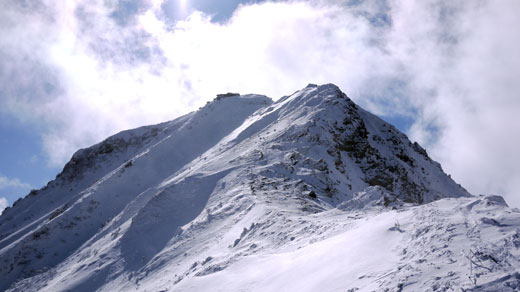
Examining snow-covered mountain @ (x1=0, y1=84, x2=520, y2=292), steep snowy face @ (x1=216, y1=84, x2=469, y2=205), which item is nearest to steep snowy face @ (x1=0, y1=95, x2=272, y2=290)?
snow-covered mountain @ (x1=0, y1=84, x2=520, y2=292)

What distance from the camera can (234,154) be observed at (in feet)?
104

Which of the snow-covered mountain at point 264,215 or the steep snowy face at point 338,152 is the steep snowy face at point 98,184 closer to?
the snow-covered mountain at point 264,215

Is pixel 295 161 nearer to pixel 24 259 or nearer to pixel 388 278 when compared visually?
pixel 388 278

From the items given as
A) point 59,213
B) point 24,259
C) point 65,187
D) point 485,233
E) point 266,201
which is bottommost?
point 485,233

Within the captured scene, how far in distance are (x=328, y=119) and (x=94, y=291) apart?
21.8 metres

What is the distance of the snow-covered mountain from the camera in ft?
30.3

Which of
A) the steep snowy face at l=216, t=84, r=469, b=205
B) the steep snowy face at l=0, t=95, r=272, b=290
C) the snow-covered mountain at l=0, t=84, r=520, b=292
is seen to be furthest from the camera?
the steep snowy face at l=0, t=95, r=272, b=290

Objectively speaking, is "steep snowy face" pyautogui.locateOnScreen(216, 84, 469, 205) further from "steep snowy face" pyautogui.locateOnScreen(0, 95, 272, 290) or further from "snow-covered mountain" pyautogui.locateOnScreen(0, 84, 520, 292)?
"steep snowy face" pyautogui.locateOnScreen(0, 95, 272, 290)

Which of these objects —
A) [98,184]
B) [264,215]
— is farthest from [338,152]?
[98,184]

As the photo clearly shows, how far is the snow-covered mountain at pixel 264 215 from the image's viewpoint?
9.24 m

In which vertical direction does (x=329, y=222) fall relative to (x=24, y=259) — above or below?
below

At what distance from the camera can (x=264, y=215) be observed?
19141mm

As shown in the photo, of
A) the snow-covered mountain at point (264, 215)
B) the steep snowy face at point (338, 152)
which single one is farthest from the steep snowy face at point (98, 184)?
the steep snowy face at point (338, 152)

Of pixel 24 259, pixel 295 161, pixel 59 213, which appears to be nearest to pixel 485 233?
pixel 295 161
